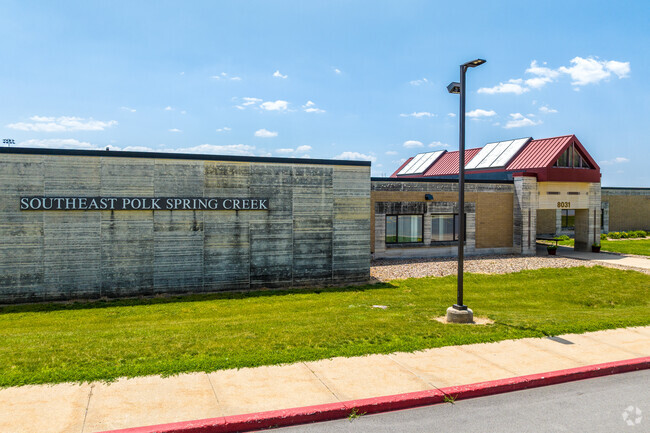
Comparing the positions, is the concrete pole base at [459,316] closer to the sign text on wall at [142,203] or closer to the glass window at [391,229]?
the sign text on wall at [142,203]

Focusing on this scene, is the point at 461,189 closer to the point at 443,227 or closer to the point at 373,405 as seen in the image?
the point at 373,405

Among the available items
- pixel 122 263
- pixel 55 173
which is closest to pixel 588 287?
pixel 122 263

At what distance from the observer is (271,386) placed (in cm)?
894

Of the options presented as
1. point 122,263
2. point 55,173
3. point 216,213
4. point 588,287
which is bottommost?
point 588,287

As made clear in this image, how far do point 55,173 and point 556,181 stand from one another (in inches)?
1188

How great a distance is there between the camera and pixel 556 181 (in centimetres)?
3406

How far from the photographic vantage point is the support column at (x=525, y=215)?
3356 cm

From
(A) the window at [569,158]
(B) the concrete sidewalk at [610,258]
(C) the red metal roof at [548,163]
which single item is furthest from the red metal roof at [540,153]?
(B) the concrete sidewalk at [610,258]

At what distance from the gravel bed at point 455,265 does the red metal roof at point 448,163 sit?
11583 millimetres

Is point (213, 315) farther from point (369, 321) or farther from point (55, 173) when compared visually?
point (55, 173)

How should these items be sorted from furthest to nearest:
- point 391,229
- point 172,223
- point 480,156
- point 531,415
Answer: point 480,156 → point 391,229 → point 172,223 → point 531,415

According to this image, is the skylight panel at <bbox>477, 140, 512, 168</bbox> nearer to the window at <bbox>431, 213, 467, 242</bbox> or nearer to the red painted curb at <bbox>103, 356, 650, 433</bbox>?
the window at <bbox>431, 213, 467, 242</bbox>

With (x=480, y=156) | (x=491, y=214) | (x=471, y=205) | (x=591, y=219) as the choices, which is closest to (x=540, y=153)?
(x=491, y=214)

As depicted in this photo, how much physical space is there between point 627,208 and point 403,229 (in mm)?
33343
